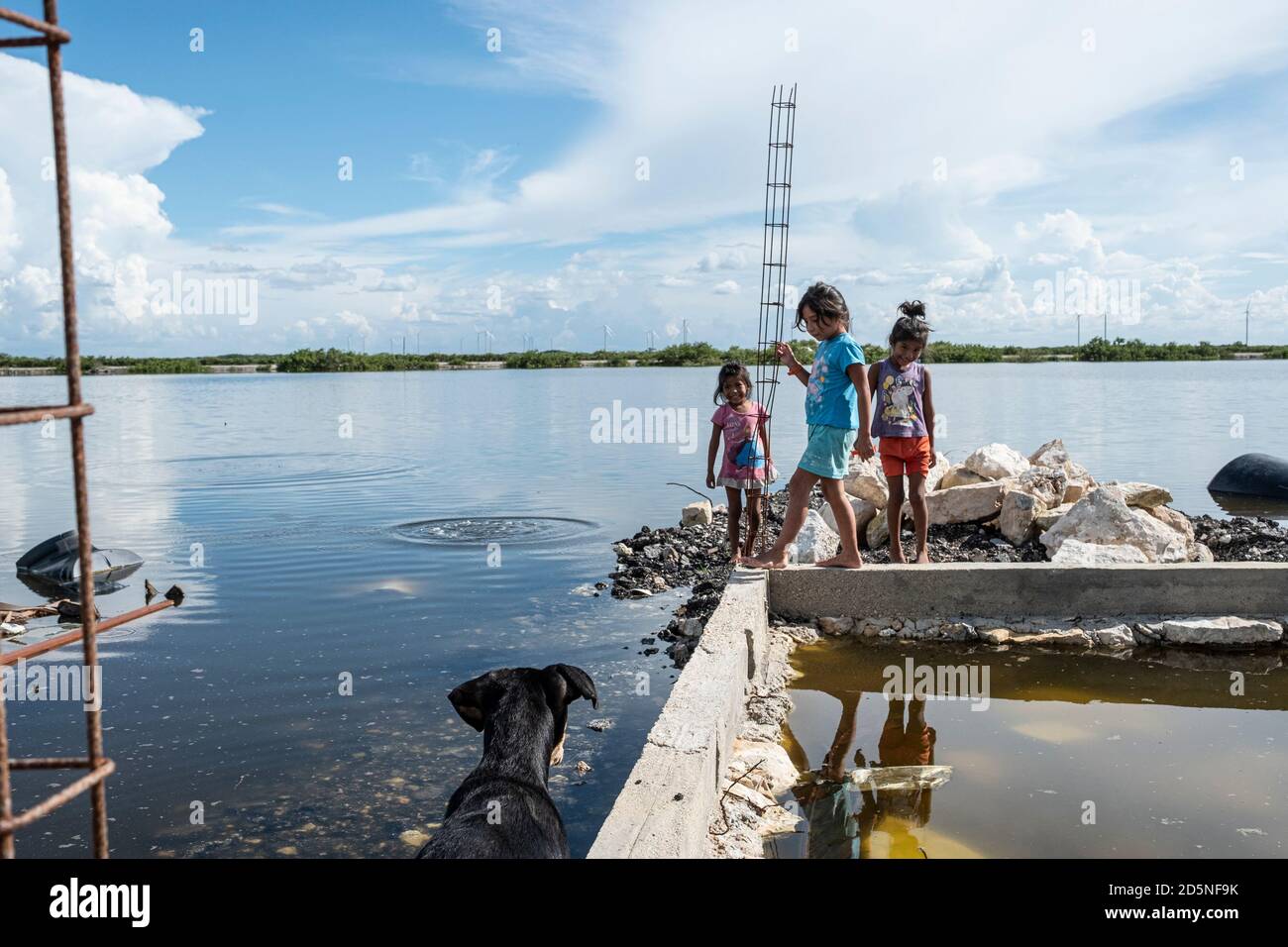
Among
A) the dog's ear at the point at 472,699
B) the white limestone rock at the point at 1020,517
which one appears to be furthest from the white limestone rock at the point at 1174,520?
the dog's ear at the point at 472,699

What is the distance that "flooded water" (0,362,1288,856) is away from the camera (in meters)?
5.72

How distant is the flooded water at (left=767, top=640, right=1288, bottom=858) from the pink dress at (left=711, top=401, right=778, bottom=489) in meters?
1.95

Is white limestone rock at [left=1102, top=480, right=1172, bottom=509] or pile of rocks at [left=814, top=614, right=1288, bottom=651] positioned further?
white limestone rock at [left=1102, top=480, right=1172, bottom=509]

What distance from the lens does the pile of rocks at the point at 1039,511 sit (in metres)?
8.84

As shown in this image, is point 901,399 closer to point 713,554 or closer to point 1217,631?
point 1217,631

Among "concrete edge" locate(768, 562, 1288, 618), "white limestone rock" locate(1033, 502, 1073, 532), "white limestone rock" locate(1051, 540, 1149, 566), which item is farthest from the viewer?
"white limestone rock" locate(1033, 502, 1073, 532)

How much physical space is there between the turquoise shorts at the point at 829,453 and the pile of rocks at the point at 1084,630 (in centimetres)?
118

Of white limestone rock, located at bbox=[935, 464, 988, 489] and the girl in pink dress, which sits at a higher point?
the girl in pink dress

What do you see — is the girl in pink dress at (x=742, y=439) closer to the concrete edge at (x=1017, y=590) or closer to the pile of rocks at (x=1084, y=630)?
the concrete edge at (x=1017, y=590)

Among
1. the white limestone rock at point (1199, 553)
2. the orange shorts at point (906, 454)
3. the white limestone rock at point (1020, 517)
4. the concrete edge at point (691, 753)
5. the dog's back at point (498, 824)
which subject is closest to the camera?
the dog's back at point (498, 824)

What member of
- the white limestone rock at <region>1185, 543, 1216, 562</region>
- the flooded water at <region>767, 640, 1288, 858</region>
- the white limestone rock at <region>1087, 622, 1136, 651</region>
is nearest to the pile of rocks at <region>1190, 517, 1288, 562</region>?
the white limestone rock at <region>1185, 543, 1216, 562</region>

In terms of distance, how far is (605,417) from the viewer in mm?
37719

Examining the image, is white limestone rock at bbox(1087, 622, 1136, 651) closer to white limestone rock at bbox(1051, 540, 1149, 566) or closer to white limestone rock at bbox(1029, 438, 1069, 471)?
white limestone rock at bbox(1051, 540, 1149, 566)

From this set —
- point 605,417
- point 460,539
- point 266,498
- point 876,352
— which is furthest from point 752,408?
point 876,352
